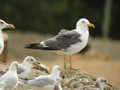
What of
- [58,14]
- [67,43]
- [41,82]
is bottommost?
[41,82]

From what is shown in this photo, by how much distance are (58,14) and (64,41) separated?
13.7 metres

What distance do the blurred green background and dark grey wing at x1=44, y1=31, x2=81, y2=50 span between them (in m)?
12.8

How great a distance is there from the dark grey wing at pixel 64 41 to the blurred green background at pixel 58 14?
12788 millimetres

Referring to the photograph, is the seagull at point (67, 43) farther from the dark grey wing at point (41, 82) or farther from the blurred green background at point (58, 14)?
the blurred green background at point (58, 14)

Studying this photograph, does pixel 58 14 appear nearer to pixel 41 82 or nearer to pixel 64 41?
pixel 64 41

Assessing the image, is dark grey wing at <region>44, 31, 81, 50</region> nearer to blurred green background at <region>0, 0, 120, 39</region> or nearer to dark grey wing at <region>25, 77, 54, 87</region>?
dark grey wing at <region>25, 77, 54, 87</region>

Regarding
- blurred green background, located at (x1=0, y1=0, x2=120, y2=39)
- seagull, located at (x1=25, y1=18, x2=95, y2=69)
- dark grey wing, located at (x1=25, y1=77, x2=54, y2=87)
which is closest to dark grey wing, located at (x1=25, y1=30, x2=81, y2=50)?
seagull, located at (x1=25, y1=18, x2=95, y2=69)

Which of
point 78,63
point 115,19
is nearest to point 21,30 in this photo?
point 115,19

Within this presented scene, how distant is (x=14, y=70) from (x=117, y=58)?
495 inches

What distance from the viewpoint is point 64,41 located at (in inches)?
422

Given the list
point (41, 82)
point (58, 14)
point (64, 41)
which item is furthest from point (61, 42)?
point (58, 14)

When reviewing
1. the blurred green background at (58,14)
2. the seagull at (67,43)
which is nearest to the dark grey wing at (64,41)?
the seagull at (67,43)

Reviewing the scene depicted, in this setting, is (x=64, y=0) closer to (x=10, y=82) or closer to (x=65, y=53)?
(x=65, y=53)

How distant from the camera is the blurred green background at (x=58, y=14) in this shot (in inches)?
941
